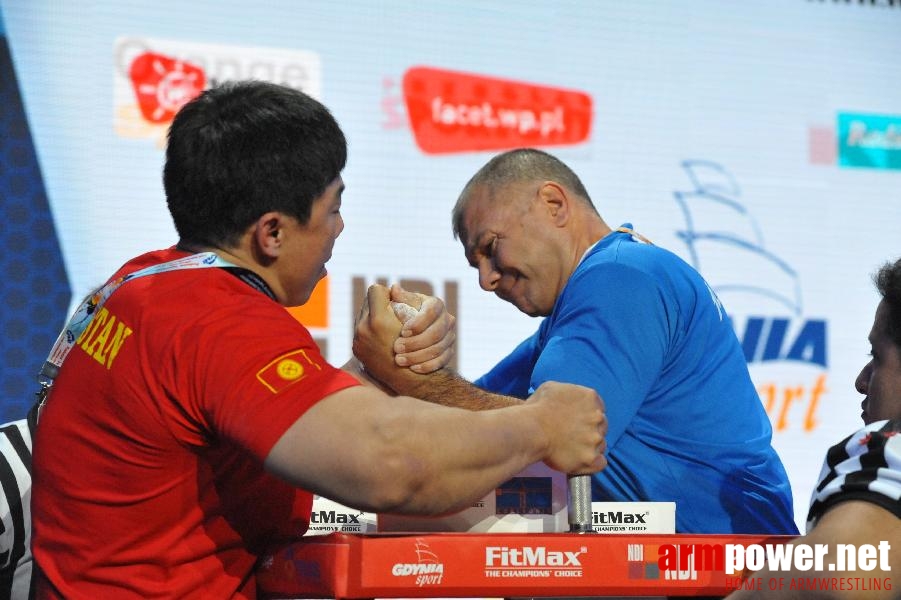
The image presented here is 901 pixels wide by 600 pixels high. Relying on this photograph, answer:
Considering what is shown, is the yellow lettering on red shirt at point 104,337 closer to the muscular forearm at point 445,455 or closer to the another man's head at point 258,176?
the another man's head at point 258,176

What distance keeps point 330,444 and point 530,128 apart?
8.96 ft

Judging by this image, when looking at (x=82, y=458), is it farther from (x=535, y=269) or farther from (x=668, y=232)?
(x=668, y=232)

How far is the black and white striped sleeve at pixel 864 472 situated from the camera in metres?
1.06

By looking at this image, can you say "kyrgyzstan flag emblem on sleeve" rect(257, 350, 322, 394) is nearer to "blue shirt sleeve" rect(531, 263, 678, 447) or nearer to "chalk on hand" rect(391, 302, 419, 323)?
"chalk on hand" rect(391, 302, 419, 323)

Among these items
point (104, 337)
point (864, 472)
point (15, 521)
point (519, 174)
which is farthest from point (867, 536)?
point (519, 174)

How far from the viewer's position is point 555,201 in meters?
2.16

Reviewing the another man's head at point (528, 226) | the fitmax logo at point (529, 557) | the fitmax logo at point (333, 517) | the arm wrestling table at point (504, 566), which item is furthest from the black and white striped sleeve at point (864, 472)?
the another man's head at point (528, 226)

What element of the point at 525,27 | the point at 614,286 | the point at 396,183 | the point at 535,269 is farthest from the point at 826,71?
the point at 614,286

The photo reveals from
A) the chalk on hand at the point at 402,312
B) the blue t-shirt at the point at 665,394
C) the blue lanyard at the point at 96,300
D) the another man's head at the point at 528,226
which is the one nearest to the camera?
the blue lanyard at the point at 96,300

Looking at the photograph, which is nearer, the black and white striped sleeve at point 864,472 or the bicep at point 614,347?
the black and white striped sleeve at point 864,472

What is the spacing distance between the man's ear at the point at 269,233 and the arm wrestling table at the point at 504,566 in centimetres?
33

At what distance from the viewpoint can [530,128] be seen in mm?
3572

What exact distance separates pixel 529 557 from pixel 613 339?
0.64 meters

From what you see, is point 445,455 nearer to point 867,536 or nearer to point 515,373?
point 867,536
